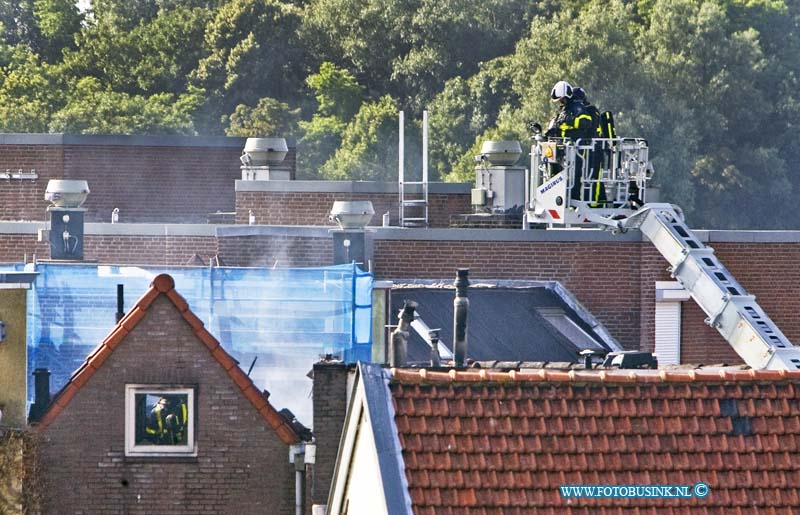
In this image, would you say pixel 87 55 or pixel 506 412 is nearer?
pixel 506 412

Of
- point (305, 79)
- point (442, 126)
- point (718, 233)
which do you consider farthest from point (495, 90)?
point (718, 233)

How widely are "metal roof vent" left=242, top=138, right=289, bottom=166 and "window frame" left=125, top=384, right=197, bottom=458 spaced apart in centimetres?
1491

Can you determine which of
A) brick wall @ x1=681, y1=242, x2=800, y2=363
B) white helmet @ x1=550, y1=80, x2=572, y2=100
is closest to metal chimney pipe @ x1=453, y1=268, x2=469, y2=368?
white helmet @ x1=550, y1=80, x2=572, y2=100

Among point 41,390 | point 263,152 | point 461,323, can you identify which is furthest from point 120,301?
point 263,152

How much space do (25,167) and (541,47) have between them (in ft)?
→ 126

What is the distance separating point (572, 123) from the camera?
108ft

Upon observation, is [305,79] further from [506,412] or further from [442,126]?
[506,412]

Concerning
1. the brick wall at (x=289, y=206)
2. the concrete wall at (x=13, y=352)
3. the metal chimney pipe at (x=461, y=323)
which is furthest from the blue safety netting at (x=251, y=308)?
the brick wall at (x=289, y=206)

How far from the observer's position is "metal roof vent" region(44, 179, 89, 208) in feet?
114

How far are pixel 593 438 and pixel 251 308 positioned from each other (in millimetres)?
12091

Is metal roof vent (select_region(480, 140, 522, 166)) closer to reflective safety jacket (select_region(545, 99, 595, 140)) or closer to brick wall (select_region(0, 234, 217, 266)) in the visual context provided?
reflective safety jacket (select_region(545, 99, 595, 140))

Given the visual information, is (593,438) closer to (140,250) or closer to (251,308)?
(251,308)

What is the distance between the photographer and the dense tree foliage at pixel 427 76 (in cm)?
7650

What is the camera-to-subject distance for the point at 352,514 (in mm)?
18172
